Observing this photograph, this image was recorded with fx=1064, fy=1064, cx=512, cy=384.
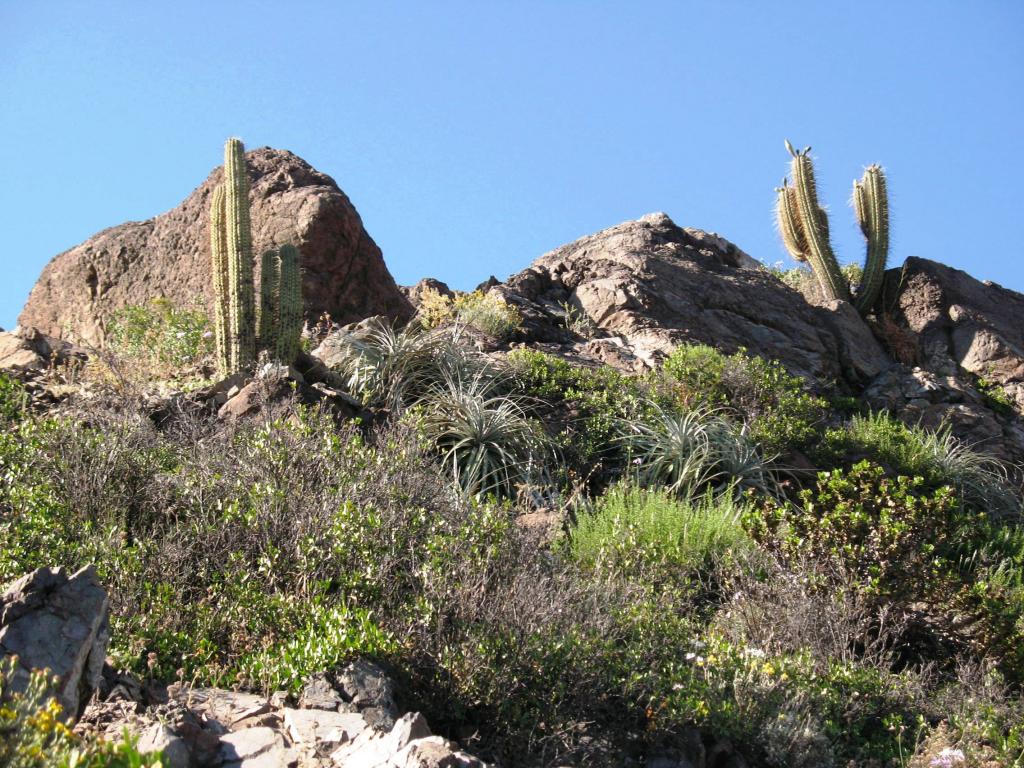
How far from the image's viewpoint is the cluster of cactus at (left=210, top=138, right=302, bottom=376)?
1006 centimetres

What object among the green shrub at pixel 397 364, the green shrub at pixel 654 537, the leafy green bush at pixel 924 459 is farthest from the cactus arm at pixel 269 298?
the leafy green bush at pixel 924 459

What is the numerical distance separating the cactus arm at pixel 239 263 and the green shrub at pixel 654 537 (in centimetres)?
381

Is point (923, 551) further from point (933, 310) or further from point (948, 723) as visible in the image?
point (933, 310)

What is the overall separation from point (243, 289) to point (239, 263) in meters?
0.27

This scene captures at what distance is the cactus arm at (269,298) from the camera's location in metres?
10.1

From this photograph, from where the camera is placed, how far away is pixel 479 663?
190 inches

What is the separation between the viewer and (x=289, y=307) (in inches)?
399

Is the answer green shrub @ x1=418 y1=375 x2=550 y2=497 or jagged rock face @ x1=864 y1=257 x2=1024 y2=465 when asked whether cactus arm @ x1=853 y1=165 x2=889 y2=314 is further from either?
green shrub @ x1=418 y1=375 x2=550 y2=497

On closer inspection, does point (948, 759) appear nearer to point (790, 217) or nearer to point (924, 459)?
point (924, 459)

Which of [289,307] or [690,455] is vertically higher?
[289,307]

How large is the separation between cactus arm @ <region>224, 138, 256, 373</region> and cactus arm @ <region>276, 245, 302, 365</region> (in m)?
0.30

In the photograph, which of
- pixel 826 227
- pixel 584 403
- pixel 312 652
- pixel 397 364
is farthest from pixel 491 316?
pixel 312 652

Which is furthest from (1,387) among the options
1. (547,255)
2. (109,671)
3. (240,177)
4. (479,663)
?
(547,255)

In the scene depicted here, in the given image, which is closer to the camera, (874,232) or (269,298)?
(269,298)
